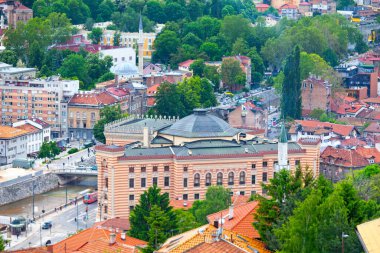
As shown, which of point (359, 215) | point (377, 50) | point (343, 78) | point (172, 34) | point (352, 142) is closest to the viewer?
point (359, 215)

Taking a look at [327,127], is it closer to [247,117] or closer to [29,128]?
[247,117]

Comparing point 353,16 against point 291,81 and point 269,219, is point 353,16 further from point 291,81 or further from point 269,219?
point 269,219

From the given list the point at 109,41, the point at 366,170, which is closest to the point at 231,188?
the point at 366,170

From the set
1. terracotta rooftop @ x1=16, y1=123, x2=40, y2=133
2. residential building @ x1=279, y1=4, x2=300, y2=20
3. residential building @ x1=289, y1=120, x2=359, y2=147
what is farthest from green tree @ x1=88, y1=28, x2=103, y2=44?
residential building @ x1=289, y1=120, x2=359, y2=147

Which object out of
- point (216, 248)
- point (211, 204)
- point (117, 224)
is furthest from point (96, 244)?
point (117, 224)

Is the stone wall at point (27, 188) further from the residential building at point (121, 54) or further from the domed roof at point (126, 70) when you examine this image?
the residential building at point (121, 54)

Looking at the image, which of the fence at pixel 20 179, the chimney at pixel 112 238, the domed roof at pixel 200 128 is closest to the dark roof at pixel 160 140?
the domed roof at pixel 200 128

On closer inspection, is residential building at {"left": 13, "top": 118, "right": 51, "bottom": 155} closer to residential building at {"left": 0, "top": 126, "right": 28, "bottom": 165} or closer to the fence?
residential building at {"left": 0, "top": 126, "right": 28, "bottom": 165}
